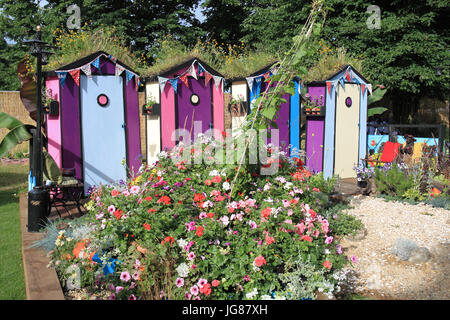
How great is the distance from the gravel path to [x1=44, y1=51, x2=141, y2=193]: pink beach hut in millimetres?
3992

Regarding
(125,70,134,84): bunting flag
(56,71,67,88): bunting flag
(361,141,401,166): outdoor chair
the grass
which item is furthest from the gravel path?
(56,71,67,88): bunting flag

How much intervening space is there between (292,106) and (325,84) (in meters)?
0.83

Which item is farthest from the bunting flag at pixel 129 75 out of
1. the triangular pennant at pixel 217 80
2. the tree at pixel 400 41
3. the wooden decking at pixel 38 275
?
the tree at pixel 400 41

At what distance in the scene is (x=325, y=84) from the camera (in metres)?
7.65

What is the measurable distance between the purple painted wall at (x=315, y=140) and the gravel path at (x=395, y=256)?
240cm

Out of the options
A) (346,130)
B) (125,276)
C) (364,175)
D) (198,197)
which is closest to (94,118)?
(198,197)

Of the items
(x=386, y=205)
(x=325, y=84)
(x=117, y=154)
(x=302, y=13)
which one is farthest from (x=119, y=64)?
(x=302, y=13)

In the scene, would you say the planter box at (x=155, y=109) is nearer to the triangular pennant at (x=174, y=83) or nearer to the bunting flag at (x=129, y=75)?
the triangular pennant at (x=174, y=83)

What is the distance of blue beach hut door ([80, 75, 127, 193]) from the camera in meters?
6.36

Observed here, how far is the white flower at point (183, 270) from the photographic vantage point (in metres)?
2.65

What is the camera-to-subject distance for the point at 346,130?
319 inches

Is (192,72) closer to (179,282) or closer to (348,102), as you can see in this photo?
(348,102)

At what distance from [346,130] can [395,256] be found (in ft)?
15.3
